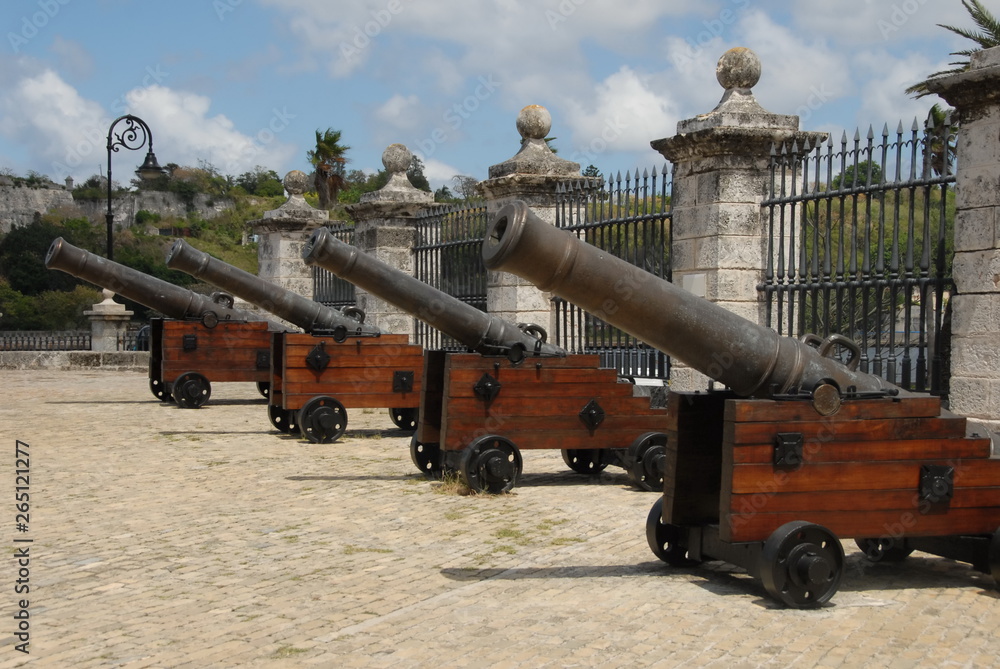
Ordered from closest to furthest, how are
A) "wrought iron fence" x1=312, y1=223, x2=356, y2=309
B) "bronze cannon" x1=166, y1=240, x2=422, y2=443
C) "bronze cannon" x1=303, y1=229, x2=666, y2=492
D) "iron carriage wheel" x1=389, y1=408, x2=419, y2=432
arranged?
"bronze cannon" x1=303, y1=229, x2=666, y2=492 → "bronze cannon" x1=166, y1=240, x2=422, y2=443 → "iron carriage wheel" x1=389, y1=408, x2=419, y2=432 → "wrought iron fence" x1=312, y1=223, x2=356, y2=309

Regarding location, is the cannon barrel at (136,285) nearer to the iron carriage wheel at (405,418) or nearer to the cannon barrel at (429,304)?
the iron carriage wheel at (405,418)

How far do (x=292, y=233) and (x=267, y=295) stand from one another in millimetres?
6480

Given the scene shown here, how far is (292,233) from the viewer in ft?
61.6

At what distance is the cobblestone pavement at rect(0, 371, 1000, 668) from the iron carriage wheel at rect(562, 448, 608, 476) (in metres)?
0.13

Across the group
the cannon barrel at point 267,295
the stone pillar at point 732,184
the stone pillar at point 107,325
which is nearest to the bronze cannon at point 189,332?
the cannon barrel at point 267,295

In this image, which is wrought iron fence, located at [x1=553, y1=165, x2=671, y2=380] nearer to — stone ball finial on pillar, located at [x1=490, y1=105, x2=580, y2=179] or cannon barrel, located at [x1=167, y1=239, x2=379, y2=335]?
stone ball finial on pillar, located at [x1=490, y1=105, x2=580, y2=179]

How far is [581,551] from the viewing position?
5785 millimetres

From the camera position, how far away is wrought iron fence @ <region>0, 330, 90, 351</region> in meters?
24.9

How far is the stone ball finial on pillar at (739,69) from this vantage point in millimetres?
9586

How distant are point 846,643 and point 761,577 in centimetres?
57

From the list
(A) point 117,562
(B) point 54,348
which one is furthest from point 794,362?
(B) point 54,348

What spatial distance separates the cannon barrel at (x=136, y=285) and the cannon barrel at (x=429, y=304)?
4826 mm

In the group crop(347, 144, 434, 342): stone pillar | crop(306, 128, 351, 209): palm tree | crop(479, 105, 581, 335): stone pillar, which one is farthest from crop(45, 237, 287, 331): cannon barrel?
crop(306, 128, 351, 209): palm tree

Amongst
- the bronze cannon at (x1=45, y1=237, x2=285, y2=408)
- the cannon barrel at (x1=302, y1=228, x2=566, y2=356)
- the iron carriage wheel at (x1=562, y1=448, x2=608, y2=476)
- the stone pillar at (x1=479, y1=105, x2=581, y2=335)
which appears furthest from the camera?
the bronze cannon at (x1=45, y1=237, x2=285, y2=408)
